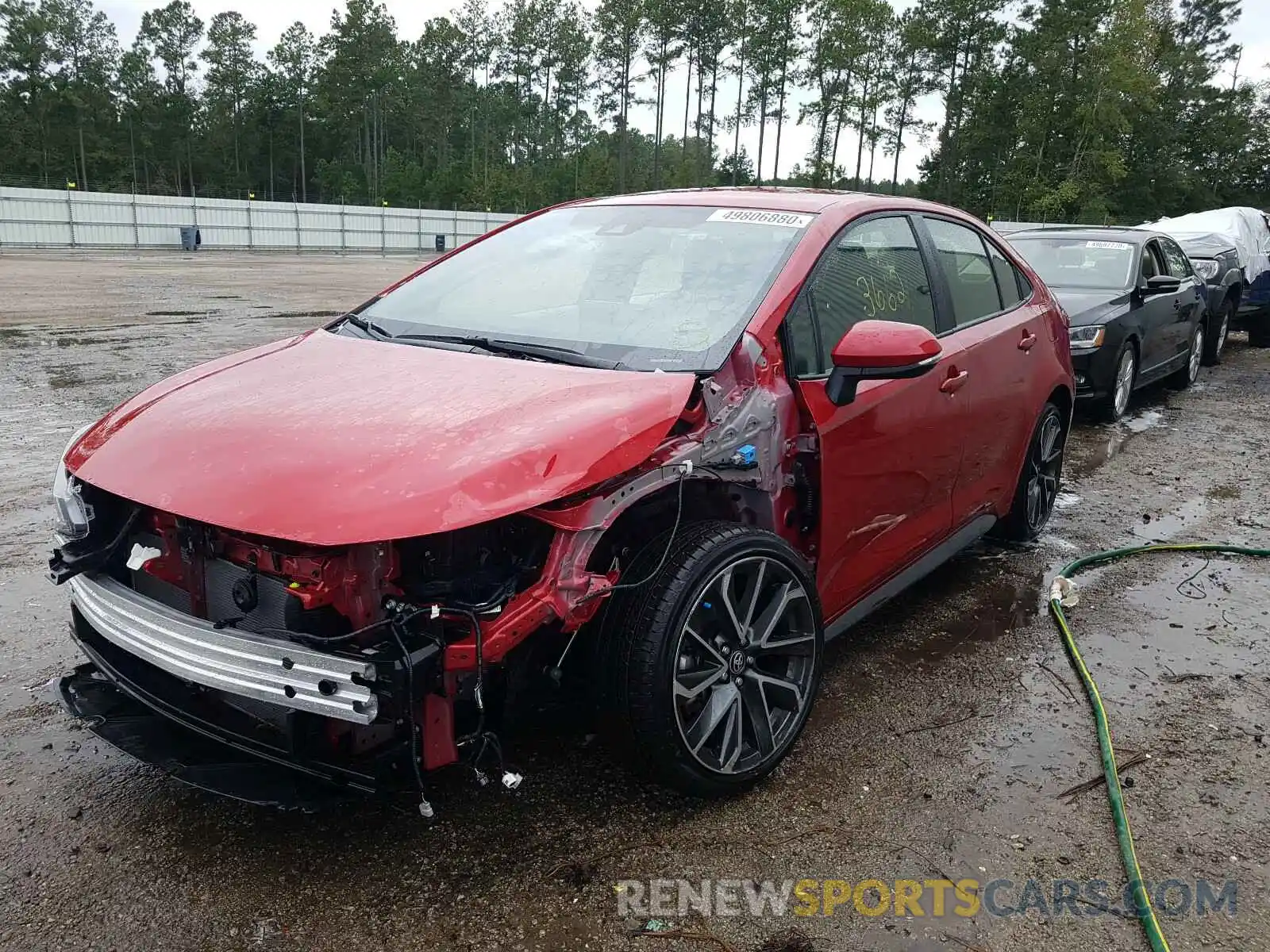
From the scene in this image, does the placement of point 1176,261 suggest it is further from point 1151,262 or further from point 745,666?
point 745,666

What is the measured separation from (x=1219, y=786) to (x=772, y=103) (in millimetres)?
74711

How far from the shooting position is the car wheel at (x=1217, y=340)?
Answer: 40.1ft

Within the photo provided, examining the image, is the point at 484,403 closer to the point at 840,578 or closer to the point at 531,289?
the point at 531,289

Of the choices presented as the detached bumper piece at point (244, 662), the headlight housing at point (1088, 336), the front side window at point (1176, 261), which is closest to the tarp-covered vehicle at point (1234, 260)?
the front side window at point (1176, 261)

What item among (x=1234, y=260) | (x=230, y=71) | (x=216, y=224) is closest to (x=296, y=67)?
(x=230, y=71)

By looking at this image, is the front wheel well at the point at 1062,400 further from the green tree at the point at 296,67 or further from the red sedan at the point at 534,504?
the green tree at the point at 296,67

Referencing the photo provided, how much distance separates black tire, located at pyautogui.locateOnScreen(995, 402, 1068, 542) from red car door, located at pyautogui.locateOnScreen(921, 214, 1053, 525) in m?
0.14

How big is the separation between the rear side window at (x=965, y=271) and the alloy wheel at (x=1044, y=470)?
87 cm

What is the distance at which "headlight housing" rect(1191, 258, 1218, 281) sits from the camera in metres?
11.8

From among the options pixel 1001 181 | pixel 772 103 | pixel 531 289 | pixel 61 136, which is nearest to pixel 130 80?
pixel 61 136

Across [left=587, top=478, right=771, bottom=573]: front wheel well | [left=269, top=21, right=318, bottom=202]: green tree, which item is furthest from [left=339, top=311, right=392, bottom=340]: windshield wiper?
[left=269, top=21, right=318, bottom=202]: green tree

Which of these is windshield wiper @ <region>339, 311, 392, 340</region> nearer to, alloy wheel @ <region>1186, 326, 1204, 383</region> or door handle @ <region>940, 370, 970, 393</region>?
door handle @ <region>940, 370, 970, 393</region>

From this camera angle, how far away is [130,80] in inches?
3199

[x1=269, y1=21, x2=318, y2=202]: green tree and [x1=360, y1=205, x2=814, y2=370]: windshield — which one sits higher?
[x1=269, y1=21, x2=318, y2=202]: green tree
